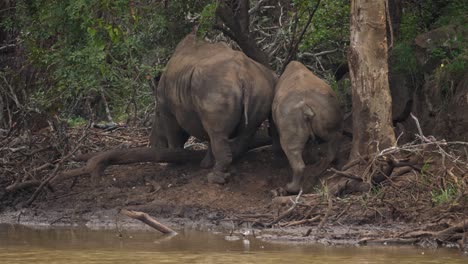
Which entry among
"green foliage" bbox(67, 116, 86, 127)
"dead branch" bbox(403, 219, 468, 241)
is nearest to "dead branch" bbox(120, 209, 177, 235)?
"dead branch" bbox(403, 219, 468, 241)

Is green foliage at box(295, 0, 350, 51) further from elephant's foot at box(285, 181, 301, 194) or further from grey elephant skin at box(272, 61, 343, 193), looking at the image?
elephant's foot at box(285, 181, 301, 194)

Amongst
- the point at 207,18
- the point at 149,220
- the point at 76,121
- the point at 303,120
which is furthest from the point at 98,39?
the point at 76,121

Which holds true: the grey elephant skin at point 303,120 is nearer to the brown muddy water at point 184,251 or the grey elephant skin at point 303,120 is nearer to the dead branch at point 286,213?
the dead branch at point 286,213

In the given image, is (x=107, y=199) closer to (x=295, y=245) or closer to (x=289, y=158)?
(x=289, y=158)

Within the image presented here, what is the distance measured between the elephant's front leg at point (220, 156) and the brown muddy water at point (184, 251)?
2.22 metres

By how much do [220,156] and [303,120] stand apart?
4.90 ft

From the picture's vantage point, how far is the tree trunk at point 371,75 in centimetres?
1277

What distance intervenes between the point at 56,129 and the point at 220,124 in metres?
2.92

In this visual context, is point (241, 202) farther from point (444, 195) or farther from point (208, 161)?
point (444, 195)

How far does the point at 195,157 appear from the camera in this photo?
15.0 meters

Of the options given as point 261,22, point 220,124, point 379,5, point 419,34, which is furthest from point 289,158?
point 261,22

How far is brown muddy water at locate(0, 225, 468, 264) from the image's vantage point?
9.56 m

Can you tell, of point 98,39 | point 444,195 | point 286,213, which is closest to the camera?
point 444,195

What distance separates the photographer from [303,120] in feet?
42.3
